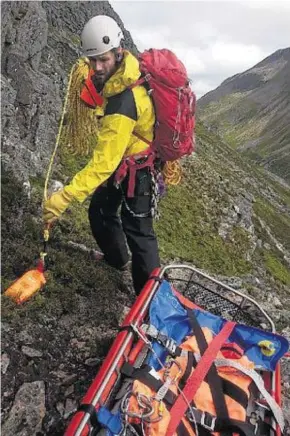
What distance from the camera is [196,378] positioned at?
558 cm

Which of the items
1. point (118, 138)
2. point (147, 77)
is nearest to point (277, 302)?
point (147, 77)

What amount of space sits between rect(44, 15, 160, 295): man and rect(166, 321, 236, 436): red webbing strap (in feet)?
5.30

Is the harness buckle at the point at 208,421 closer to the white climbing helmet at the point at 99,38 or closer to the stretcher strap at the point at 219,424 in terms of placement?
the stretcher strap at the point at 219,424

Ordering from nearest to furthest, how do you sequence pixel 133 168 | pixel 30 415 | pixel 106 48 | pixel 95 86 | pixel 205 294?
1. pixel 30 415
2. pixel 106 48
3. pixel 95 86
4. pixel 133 168
5. pixel 205 294

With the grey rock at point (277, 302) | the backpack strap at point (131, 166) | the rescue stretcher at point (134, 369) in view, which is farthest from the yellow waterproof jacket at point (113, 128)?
the grey rock at point (277, 302)

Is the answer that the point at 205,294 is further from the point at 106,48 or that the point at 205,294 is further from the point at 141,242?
the point at 106,48

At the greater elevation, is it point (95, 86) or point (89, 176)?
point (95, 86)

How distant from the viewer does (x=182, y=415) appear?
5176mm

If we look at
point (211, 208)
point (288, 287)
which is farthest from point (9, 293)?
point (288, 287)

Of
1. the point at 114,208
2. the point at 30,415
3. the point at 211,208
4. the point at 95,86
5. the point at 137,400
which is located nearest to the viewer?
the point at 137,400

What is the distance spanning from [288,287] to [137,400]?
19.1 metres

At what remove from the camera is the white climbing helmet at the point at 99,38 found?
5.89 meters

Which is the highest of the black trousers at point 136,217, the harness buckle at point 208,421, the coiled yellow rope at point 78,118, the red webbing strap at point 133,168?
the coiled yellow rope at point 78,118

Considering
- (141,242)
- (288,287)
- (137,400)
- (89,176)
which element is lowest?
(288,287)
